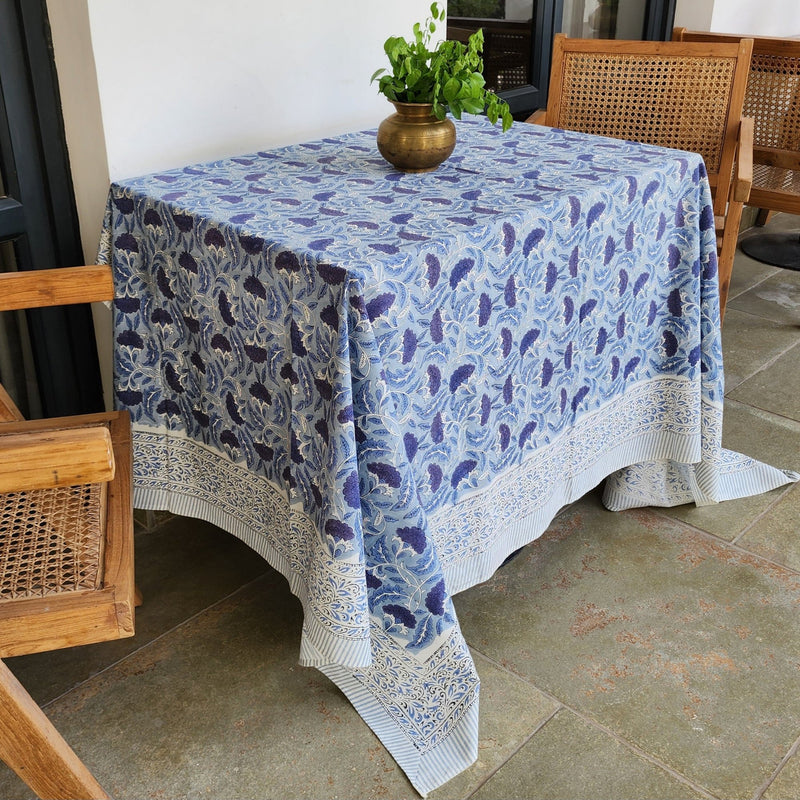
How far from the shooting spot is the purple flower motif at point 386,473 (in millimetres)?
1235

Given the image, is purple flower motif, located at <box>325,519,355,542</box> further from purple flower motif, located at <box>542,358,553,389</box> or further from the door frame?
the door frame

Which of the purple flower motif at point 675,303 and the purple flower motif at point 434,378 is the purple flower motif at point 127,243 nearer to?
the purple flower motif at point 434,378

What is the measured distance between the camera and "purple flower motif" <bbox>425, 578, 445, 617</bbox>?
1309 millimetres

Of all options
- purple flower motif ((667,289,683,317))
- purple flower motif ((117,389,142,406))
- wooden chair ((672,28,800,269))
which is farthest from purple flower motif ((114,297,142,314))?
wooden chair ((672,28,800,269))

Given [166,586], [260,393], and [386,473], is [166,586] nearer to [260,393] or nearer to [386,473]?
[260,393]

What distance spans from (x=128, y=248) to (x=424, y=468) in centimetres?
63

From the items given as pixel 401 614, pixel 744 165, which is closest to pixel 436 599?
pixel 401 614

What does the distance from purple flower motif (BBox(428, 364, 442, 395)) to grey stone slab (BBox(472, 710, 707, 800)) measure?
0.59 m

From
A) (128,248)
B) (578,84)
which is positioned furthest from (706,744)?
(578,84)

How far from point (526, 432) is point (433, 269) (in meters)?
0.41

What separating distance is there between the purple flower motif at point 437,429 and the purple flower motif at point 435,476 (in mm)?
41

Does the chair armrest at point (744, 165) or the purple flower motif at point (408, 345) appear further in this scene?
the chair armrest at point (744, 165)

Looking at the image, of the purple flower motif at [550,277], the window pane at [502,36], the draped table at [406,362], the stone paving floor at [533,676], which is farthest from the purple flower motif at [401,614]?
the window pane at [502,36]

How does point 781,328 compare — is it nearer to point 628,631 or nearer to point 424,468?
point 628,631
